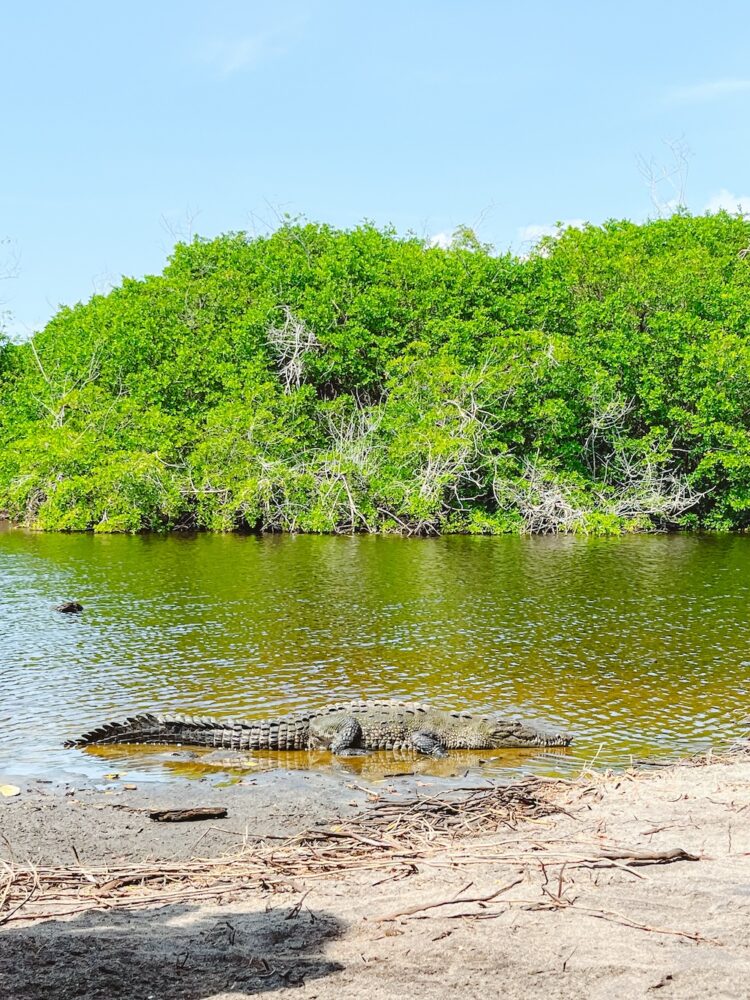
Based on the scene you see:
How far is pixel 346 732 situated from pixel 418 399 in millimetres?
29111

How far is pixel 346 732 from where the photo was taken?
1070cm

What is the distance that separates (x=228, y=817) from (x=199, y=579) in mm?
15515

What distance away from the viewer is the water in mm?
11453

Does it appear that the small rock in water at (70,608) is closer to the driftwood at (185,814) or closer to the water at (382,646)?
the water at (382,646)

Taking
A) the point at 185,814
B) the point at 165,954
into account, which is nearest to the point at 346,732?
the point at 185,814

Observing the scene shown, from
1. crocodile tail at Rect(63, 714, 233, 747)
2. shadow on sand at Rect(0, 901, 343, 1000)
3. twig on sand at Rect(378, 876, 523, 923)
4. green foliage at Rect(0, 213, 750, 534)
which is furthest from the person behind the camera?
green foliage at Rect(0, 213, 750, 534)

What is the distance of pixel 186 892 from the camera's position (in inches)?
223

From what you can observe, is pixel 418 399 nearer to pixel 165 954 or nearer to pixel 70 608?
pixel 70 608

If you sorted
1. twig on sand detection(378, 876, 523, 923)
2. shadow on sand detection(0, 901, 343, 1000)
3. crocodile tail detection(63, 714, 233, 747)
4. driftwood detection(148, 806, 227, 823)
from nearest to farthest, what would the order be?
shadow on sand detection(0, 901, 343, 1000)
twig on sand detection(378, 876, 523, 923)
driftwood detection(148, 806, 227, 823)
crocodile tail detection(63, 714, 233, 747)

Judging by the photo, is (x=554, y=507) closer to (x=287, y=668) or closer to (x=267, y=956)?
(x=287, y=668)

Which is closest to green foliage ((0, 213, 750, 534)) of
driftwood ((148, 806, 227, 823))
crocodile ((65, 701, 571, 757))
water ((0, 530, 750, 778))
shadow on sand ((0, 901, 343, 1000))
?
water ((0, 530, 750, 778))

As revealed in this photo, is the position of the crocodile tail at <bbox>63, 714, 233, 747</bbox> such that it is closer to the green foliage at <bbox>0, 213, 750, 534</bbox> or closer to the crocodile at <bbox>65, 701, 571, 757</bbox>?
the crocodile at <bbox>65, 701, 571, 757</bbox>

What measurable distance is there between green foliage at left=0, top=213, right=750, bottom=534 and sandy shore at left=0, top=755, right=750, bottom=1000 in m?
28.7

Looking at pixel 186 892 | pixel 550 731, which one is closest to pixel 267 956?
pixel 186 892
